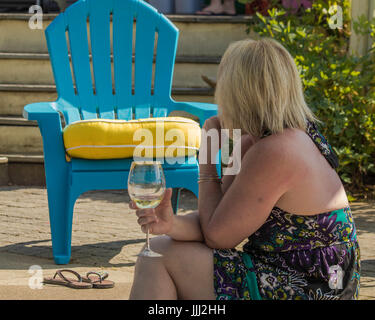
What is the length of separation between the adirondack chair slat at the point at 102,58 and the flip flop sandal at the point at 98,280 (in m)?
1.31

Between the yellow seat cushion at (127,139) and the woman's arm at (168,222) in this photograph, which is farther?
the yellow seat cushion at (127,139)

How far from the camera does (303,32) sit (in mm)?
4293

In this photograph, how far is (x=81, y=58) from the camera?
12.4ft

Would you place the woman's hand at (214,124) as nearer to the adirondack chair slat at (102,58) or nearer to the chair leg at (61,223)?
the chair leg at (61,223)

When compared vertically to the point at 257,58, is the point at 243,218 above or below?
below

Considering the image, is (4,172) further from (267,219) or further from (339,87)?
(267,219)

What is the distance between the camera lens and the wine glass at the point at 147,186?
1747 millimetres

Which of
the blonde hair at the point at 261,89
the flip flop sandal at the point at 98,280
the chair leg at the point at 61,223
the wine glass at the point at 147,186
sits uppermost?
the blonde hair at the point at 261,89

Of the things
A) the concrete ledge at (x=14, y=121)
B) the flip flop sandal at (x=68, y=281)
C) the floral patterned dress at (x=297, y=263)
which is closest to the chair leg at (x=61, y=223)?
the flip flop sandal at (x=68, y=281)

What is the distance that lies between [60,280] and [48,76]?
2.94 metres

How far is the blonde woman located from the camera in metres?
1.73
